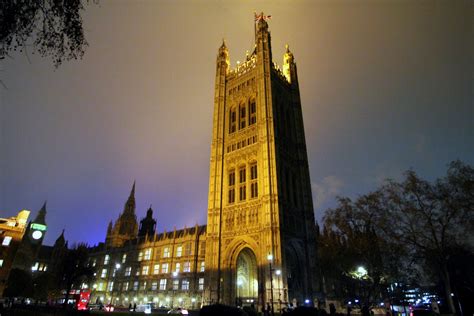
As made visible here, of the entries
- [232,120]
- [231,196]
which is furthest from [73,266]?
[232,120]

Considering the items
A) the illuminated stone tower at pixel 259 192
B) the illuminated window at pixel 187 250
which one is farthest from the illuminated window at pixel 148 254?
the illuminated stone tower at pixel 259 192

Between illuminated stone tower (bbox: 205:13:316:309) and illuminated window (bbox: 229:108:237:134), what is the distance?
0.20 m

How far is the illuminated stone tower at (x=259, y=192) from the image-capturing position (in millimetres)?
40719

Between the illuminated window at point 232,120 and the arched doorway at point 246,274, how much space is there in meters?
22.9

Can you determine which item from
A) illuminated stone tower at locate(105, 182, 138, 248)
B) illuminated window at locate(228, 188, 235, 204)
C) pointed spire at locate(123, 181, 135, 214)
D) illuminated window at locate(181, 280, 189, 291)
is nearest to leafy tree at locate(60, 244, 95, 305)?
illuminated window at locate(181, 280, 189, 291)

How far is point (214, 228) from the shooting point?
46.5 m

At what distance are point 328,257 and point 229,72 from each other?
45.5 m

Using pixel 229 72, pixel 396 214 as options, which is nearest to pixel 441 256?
pixel 396 214

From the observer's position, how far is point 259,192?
1756 inches

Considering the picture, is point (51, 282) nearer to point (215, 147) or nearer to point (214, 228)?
point (214, 228)

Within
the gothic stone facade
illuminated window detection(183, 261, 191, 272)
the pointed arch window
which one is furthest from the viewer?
illuminated window detection(183, 261, 191, 272)

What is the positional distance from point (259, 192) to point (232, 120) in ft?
62.1

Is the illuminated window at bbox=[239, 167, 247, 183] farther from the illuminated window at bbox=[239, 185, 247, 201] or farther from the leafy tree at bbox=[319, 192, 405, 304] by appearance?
the leafy tree at bbox=[319, 192, 405, 304]

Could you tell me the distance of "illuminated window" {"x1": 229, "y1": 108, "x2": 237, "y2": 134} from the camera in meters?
56.2
